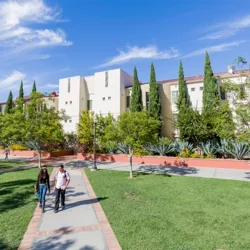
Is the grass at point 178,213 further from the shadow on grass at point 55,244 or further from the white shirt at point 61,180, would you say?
the white shirt at point 61,180

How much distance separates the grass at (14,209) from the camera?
6363mm

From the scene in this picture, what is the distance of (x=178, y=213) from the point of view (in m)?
8.26

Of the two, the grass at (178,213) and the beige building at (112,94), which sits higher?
the beige building at (112,94)

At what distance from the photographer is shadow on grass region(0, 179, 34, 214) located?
30.8ft

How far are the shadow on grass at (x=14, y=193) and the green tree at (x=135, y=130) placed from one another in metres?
6.42

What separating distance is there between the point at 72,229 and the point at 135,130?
30.3ft

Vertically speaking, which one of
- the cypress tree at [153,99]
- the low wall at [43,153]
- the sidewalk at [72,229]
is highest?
the cypress tree at [153,99]

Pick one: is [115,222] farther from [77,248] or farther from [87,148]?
[87,148]

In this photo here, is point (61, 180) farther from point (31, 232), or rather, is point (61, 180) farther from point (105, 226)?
point (105, 226)

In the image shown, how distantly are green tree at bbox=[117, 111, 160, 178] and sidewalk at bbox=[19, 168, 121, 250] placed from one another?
5881 millimetres

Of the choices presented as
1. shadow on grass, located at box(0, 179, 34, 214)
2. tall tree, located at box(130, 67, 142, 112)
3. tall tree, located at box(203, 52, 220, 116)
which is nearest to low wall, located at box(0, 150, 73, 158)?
tall tree, located at box(130, 67, 142, 112)

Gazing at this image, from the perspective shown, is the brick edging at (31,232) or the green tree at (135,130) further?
the green tree at (135,130)

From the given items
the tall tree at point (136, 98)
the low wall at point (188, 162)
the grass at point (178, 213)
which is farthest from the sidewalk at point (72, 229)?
the tall tree at point (136, 98)

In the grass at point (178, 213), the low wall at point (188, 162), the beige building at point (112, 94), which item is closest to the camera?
the grass at point (178, 213)
